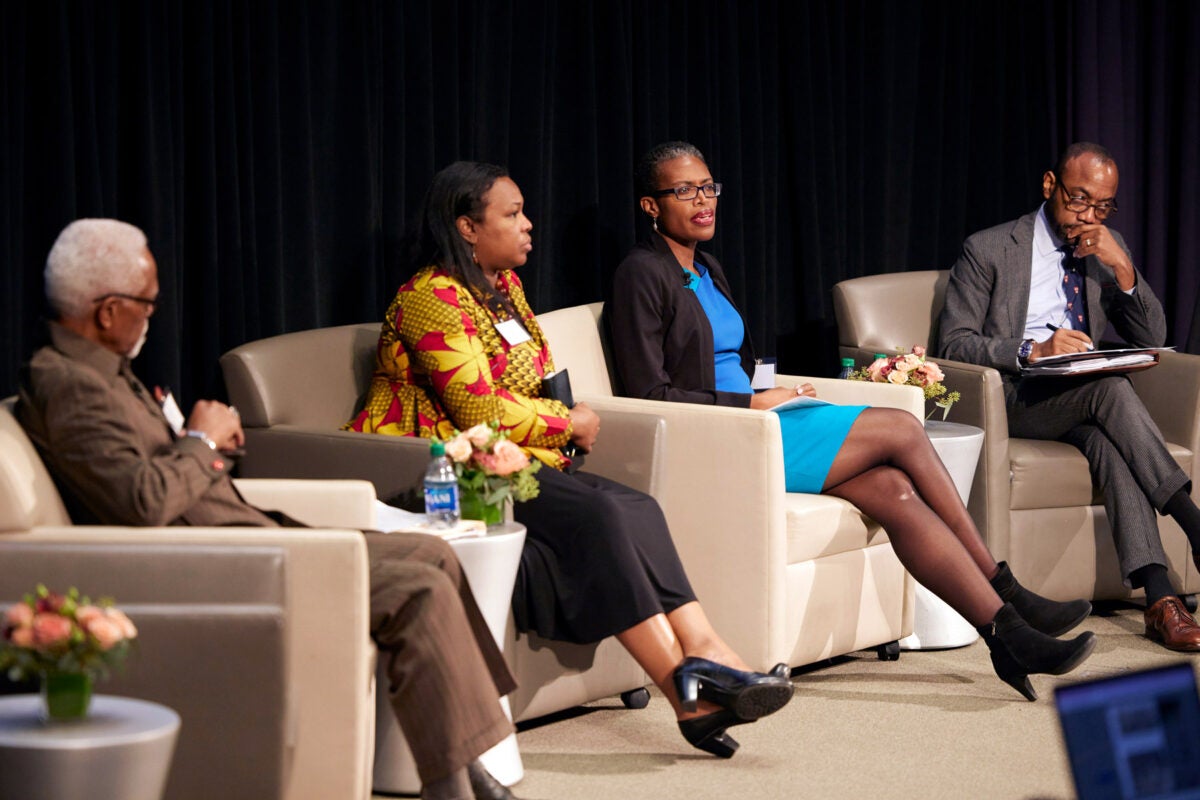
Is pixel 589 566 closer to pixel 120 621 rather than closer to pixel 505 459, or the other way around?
pixel 505 459

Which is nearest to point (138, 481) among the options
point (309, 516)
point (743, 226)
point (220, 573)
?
point (220, 573)

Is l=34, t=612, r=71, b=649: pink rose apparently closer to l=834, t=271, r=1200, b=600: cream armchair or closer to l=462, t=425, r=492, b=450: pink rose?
l=462, t=425, r=492, b=450: pink rose

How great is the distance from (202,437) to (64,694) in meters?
0.67

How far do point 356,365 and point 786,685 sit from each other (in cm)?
137

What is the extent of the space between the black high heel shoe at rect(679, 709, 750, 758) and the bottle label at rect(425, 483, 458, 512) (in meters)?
0.71

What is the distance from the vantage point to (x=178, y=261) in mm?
3697

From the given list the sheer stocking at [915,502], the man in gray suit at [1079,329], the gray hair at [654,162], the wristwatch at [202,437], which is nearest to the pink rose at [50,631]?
the wristwatch at [202,437]

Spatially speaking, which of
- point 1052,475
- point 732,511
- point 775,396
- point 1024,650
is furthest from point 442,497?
point 1052,475

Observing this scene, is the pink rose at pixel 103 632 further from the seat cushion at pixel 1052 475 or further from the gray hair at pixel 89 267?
the seat cushion at pixel 1052 475

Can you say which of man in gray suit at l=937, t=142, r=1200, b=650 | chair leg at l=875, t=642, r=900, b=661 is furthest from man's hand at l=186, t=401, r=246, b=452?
man in gray suit at l=937, t=142, r=1200, b=650

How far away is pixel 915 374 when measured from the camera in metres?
4.42

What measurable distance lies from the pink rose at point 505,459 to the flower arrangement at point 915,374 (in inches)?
63.8

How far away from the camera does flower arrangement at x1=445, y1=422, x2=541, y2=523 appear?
10.3 ft

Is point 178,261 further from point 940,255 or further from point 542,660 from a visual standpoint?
point 940,255
